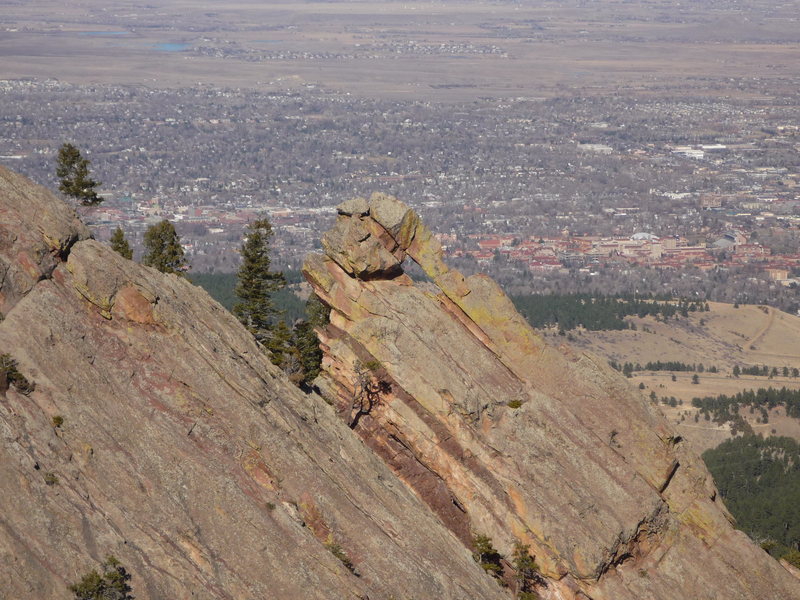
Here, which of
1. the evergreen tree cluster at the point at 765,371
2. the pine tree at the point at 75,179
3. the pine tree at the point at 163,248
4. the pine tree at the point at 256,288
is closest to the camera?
the pine tree at the point at 75,179

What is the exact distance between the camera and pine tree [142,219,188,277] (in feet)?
215

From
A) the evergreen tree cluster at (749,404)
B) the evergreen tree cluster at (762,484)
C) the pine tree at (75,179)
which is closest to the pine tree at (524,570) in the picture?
the pine tree at (75,179)

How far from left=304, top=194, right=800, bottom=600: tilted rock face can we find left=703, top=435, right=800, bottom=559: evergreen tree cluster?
23.4 meters

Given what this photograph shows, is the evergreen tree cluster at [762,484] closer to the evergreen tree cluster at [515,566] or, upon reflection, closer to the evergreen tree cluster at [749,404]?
the evergreen tree cluster at [749,404]

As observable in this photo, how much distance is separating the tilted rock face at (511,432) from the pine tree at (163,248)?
10.9 m

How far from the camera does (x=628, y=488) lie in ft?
185

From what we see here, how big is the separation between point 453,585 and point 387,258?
53.1 ft

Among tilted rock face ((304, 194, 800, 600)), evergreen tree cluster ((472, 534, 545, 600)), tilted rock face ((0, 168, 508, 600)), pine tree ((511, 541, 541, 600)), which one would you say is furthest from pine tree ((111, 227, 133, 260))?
pine tree ((511, 541, 541, 600))

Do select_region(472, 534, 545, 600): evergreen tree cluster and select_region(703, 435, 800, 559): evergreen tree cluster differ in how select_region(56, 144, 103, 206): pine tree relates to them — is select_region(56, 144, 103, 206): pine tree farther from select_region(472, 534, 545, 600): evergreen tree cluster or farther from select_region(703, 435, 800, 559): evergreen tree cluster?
select_region(703, 435, 800, 559): evergreen tree cluster

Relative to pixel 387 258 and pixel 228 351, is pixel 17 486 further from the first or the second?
pixel 387 258

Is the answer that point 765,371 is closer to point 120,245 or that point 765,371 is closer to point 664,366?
point 664,366

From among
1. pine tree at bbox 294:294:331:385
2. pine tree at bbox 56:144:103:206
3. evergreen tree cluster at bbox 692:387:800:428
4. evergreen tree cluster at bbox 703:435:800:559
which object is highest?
pine tree at bbox 56:144:103:206

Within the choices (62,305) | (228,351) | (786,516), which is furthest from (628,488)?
(786,516)

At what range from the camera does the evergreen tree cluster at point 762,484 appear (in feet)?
303
